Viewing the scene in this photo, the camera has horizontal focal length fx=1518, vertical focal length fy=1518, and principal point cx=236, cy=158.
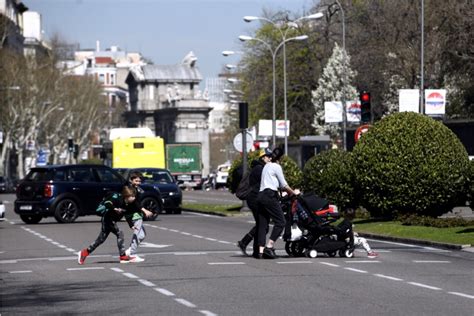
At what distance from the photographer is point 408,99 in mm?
48625

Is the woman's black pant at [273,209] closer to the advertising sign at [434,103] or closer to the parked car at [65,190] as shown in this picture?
the parked car at [65,190]

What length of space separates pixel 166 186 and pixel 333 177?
12.2 m

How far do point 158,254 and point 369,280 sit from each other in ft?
24.5

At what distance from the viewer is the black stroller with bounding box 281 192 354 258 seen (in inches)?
977

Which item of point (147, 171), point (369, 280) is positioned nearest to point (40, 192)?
point (147, 171)

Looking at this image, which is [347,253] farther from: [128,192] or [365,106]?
[365,106]

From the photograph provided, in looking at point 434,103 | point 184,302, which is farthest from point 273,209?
point 434,103

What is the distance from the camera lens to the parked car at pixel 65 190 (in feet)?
143

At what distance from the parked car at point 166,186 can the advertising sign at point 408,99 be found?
28.3 ft

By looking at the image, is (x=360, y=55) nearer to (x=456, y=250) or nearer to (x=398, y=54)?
(x=398, y=54)

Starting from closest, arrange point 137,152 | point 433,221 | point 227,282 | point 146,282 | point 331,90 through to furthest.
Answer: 1. point 227,282
2. point 146,282
3. point 433,221
4. point 137,152
5. point 331,90

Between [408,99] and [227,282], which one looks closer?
[227,282]

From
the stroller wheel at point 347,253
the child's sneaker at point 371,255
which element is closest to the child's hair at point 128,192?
the stroller wheel at point 347,253

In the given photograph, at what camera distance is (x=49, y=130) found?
14412 cm
